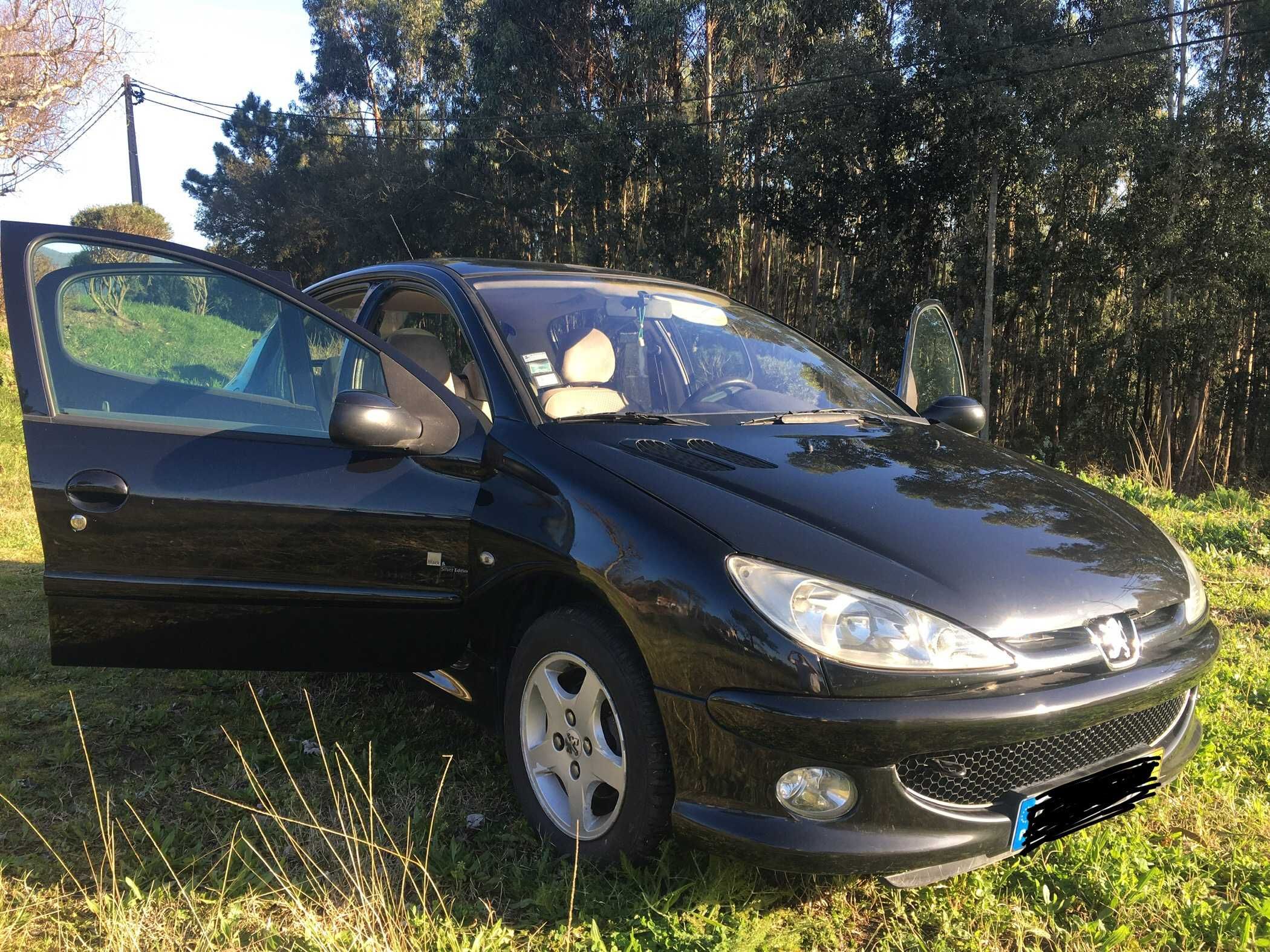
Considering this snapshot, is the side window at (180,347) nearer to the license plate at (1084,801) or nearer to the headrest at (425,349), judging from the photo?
the headrest at (425,349)

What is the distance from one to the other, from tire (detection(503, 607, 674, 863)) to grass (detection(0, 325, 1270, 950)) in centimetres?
12

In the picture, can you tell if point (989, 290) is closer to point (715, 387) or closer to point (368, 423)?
point (715, 387)

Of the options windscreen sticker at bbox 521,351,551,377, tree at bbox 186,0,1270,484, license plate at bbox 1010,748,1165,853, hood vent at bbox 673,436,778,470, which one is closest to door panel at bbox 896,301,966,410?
hood vent at bbox 673,436,778,470

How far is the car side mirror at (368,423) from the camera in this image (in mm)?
2283

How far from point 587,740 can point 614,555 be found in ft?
1.46

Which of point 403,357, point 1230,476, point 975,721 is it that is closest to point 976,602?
point 975,721

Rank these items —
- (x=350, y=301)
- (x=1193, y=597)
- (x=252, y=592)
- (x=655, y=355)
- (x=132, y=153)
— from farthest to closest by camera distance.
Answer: (x=132, y=153) → (x=350, y=301) → (x=655, y=355) → (x=252, y=592) → (x=1193, y=597)

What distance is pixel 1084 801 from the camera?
1.90 metres

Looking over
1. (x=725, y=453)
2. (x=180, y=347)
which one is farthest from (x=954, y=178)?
(x=180, y=347)

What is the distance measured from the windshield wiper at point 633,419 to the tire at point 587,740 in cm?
57

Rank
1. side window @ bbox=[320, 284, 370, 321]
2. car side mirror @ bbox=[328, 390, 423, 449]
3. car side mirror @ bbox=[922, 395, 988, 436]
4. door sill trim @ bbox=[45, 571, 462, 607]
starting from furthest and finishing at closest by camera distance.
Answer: side window @ bbox=[320, 284, 370, 321] → car side mirror @ bbox=[922, 395, 988, 436] → door sill trim @ bbox=[45, 571, 462, 607] → car side mirror @ bbox=[328, 390, 423, 449]

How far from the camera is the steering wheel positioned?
284 centimetres

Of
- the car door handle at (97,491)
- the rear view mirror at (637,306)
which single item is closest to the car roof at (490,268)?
the rear view mirror at (637,306)

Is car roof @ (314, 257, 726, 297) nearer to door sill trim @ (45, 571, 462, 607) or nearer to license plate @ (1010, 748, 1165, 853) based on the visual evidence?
door sill trim @ (45, 571, 462, 607)
